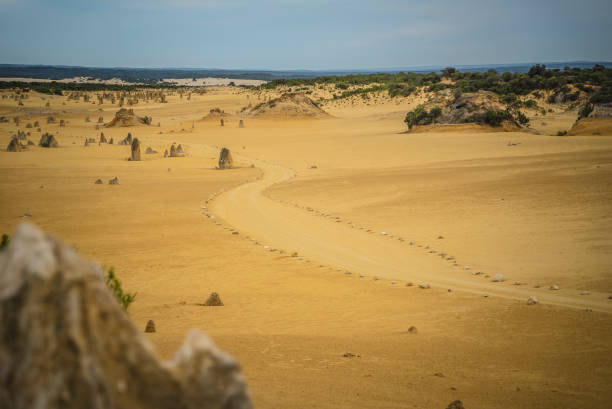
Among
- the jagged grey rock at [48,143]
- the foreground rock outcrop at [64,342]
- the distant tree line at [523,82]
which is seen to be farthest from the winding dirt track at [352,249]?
the distant tree line at [523,82]

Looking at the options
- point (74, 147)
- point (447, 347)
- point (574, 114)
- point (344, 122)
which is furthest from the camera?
Answer: point (344, 122)

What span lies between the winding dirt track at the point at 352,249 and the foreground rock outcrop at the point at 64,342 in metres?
7.70

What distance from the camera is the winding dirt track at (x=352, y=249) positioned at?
31.4 feet

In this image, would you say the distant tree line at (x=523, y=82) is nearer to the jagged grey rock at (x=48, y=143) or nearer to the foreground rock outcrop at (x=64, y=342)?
the jagged grey rock at (x=48, y=143)

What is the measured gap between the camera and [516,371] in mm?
6016

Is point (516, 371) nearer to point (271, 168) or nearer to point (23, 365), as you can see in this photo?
point (23, 365)

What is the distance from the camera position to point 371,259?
1240 centimetres

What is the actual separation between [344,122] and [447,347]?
4435cm

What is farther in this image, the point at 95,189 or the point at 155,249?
the point at 95,189

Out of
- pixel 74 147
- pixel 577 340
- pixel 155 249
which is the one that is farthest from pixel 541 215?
pixel 74 147

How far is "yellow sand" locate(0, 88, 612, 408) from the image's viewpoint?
236 inches

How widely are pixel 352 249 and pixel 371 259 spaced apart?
87cm

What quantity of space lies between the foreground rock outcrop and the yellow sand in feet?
9.16

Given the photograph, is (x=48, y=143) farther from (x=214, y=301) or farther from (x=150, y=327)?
(x=150, y=327)
